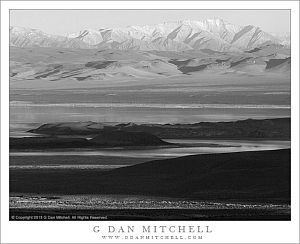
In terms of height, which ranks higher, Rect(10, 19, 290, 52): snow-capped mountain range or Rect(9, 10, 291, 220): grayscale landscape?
Rect(10, 19, 290, 52): snow-capped mountain range

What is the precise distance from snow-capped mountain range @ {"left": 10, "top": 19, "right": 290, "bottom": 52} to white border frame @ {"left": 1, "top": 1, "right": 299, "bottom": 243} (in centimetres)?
19

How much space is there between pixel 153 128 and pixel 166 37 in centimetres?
100

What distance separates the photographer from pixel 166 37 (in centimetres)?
902

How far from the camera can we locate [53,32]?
346 inches

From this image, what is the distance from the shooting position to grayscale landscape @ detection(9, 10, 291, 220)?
8469mm

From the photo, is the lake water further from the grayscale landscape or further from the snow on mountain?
the snow on mountain

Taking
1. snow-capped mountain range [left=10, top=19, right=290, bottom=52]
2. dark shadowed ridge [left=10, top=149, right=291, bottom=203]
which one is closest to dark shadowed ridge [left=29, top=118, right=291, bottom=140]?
dark shadowed ridge [left=10, top=149, right=291, bottom=203]

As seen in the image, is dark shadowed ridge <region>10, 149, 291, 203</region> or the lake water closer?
dark shadowed ridge <region>10, 149, 291, 203</region>

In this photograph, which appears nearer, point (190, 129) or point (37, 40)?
point (190, 129)

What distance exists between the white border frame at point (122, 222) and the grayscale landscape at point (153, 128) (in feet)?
0.24

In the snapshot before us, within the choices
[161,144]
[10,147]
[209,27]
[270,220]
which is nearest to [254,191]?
[270,220]

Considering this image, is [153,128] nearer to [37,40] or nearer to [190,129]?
[190,129]

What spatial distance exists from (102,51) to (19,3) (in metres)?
1.05

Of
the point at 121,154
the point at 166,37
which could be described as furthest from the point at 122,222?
the point at 166,37
